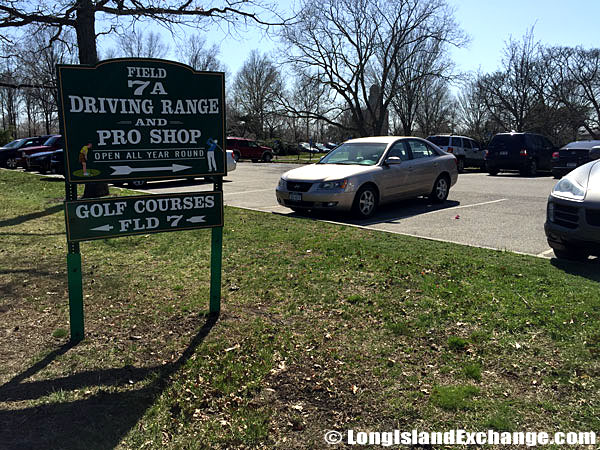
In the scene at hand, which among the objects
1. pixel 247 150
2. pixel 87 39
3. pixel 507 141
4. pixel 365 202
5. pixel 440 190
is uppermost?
pixel 87 39

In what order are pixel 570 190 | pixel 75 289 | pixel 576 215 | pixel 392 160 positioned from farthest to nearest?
pixel 392 160
pixel 570 190
pixel 576 215
pixel 75 289

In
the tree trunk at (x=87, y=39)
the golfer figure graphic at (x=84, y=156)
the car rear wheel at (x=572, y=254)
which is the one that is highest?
the tree trunk at (x=87, y=39)

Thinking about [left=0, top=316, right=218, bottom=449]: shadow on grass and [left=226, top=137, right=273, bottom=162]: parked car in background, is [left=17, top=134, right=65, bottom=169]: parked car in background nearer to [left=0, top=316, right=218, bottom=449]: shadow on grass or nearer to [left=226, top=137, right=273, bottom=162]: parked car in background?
[left=226, top=137, right=273, bottom=162]: parked car in background

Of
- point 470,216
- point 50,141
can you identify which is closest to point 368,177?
point 470,216

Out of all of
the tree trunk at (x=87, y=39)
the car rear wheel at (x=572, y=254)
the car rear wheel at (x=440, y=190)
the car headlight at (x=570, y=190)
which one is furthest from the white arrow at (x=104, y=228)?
the car rear wheel at (x=440, y=190)

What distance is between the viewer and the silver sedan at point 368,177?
955cm

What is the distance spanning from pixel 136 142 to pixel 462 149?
23133 mm

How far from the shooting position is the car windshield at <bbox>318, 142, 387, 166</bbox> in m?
10.5

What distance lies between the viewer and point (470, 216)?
9.98 meters

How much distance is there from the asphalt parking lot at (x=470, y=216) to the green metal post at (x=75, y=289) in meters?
5.43

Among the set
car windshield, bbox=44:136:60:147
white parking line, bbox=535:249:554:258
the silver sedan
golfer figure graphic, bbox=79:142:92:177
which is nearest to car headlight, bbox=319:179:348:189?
the silver sedan

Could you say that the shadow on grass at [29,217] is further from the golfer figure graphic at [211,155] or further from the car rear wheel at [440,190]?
the car rear wheel at [440,190]

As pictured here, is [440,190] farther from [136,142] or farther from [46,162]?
[46,162]

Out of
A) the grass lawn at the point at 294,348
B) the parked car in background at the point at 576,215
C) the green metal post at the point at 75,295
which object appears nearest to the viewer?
the grass lawn at the point at 294,348
